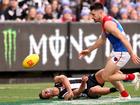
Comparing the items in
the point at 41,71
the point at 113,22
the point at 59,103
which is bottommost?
the point at 41,71

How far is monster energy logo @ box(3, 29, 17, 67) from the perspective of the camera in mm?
20391

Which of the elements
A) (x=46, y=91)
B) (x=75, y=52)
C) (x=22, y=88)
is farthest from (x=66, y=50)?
(x=46, y=91)

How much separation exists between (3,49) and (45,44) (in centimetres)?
125

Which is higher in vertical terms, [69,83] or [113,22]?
[113,22]

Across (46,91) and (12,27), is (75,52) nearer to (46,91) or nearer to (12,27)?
(12,27)

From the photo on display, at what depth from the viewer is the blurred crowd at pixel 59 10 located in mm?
20812

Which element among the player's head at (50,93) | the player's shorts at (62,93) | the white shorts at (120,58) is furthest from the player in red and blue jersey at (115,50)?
the player's head at (50,93)

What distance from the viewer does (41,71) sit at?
21.0 meters

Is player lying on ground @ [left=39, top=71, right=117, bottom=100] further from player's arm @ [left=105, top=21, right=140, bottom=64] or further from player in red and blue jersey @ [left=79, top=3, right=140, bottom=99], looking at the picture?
player's arm @ [left=105, top=21, right=140, bottom=64]

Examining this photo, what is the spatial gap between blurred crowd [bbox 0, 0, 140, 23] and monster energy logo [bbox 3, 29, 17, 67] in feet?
1.79

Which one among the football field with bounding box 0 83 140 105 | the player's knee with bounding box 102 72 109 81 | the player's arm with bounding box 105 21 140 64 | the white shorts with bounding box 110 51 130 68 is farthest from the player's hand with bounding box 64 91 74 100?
the player's arm with bounding box 105 21 140 64

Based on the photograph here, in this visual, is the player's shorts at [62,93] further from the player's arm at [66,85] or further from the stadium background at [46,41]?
the stadium background at [46,41]

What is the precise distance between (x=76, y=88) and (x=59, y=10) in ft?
25.6

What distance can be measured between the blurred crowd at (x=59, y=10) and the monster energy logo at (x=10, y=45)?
1.79 ft
